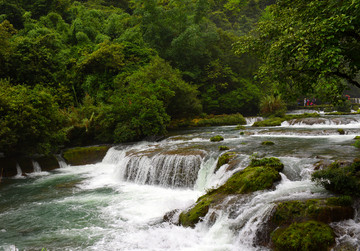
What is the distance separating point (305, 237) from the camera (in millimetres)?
5504

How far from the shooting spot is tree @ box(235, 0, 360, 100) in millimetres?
5457

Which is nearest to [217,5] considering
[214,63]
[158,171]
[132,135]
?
[214,63]

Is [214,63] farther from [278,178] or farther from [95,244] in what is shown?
[95,244]

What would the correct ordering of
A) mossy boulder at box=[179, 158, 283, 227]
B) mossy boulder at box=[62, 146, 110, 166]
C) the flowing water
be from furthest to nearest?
mossy boulder at box=[62, 146, 110, 166], mossy boulder at box=[179, 158, 283, 227], the flowing water

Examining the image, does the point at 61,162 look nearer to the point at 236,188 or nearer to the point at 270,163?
the point at 236,188

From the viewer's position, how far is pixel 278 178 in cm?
858

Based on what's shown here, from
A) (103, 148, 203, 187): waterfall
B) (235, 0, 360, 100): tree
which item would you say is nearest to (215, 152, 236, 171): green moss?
(103, 148, 203, 187): waterfall

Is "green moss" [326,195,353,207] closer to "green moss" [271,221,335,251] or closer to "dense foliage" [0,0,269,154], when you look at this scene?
"green moss" [271,221,335,251]

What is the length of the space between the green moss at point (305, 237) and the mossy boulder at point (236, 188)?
217 centimetres

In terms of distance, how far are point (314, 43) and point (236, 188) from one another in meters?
4.77

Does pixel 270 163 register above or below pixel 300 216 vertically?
above

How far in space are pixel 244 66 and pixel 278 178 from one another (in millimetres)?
32409

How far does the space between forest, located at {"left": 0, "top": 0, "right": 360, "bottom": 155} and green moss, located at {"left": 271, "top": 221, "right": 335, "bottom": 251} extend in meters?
3.15

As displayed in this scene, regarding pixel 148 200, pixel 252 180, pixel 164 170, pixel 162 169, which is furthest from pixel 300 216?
pixel 162 169
